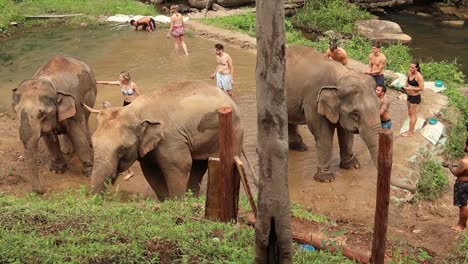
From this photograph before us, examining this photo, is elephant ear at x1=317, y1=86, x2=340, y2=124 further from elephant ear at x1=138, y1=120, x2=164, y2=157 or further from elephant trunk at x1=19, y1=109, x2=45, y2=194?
elephant trunk at x1=19, y1=109, x2=45, y2=194

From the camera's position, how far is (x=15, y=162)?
9.09m

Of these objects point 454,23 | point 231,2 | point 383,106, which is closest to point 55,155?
point 383,106

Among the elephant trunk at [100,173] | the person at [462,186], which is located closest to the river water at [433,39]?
the person at [462,186]

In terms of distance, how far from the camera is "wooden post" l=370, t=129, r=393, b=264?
4.23 metres

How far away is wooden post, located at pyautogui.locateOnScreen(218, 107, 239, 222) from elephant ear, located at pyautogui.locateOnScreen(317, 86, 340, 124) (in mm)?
3081

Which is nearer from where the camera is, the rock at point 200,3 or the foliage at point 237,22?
the foliage at point 237,22

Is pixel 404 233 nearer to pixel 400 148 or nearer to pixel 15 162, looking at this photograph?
pixel 400 148

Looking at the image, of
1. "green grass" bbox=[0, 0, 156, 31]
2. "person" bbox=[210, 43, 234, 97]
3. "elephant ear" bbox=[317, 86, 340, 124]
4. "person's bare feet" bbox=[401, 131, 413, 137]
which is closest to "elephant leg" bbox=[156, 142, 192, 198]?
"elephant ear" bbox=[317, 86, 340, 124]

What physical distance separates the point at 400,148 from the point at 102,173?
4893mm

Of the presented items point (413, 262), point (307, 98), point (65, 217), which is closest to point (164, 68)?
point (307, 98)

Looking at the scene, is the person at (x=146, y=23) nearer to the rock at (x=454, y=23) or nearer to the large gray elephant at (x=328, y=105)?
the large gray elephant at (x=328, y=105)

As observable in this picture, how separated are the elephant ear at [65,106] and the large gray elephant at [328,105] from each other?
129 inches

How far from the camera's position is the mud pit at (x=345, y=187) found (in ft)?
24.0

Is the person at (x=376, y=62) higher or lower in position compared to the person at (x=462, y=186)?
higher
